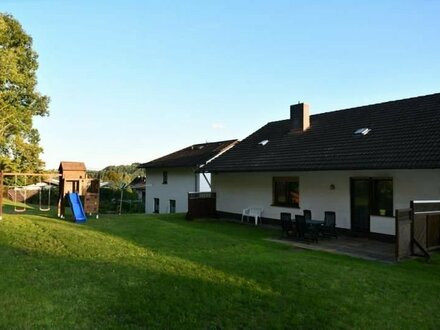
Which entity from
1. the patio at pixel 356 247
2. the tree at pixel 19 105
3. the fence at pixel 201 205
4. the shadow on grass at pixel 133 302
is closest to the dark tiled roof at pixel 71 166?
the fence at pixel 201 205

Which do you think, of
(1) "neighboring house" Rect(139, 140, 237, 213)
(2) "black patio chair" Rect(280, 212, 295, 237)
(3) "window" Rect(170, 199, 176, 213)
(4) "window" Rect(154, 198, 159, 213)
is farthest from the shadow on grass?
(4) "window" Rect(154, 198, 159, 213)

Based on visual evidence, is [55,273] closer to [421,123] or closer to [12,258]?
[12,258]

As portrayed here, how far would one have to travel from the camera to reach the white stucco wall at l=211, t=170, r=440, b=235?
1254cm

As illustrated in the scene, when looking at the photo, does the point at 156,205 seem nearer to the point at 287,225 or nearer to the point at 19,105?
the point at 19,105

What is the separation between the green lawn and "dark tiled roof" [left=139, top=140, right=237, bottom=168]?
1828 centimetres

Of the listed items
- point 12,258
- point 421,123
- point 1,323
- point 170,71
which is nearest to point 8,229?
point 12,258

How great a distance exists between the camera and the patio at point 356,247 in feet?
35.1

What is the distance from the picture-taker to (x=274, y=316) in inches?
223

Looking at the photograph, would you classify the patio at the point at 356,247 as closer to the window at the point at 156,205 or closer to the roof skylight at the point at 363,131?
the roof skylight at the point at 363,131

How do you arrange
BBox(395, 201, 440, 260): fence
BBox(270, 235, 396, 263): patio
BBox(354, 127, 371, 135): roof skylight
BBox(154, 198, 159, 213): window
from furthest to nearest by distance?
BBox(154, 198, 159, 213): window → BBox(354, 127, 371, 135): roof skylight → BBox(270, 235, 396, 263): patio → BBox(395, 201, 440, 260): fence

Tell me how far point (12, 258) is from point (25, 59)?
28135 millimetres

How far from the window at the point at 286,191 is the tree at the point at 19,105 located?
66.8 ft

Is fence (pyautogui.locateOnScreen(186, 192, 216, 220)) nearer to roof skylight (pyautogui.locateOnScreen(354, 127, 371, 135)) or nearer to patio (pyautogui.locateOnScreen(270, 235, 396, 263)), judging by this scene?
patio (pyautogui.locateOnScreen(270, 235, 396, 263))

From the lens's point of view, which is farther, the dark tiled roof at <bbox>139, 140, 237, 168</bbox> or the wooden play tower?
the dark tiled roof at <bbox>139, 140, 237, 168</bbox>
